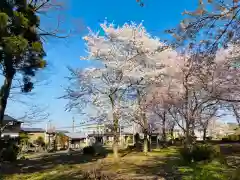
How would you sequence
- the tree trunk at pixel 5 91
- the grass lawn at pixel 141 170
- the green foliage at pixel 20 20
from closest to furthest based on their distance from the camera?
the grass lawn at pixel 141 170 < the green foliage at pixel 20 20 < the tree trunk at pixel 5 91

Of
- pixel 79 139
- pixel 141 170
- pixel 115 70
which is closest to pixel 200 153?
pixel 141 170

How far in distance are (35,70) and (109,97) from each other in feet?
26.6

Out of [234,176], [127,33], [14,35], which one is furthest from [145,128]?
[234,176]

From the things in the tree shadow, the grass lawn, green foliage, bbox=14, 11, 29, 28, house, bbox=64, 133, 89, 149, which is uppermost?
green foliage, bbox=14, 11, 29, 28

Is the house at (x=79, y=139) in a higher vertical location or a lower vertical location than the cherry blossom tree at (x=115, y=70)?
lower

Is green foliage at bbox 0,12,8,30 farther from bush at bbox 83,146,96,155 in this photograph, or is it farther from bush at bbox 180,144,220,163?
bush at bbox 83,146,96,155

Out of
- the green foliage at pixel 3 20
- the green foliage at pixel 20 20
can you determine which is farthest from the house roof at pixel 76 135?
the green foliage at pixel 3 20

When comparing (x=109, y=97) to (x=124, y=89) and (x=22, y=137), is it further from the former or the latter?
(x=22, y=137)

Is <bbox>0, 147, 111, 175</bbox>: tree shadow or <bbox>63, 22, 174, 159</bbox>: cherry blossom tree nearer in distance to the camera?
<bbox>0, 147, 111, 175</bbox>: tree shadow

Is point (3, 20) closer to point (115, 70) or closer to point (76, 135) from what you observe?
point (115, 70)

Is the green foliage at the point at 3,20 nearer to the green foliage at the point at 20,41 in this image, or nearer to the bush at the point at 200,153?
the green foliage at the point at 20,41

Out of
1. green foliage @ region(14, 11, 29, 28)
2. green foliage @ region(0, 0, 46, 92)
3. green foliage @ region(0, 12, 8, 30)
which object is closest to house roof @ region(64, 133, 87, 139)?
green foliage @ region(0, 0, 46, 92)

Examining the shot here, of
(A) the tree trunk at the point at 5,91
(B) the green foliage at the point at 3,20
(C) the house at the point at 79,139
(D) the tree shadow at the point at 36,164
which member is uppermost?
(B) the green foliage at the point at 3,20

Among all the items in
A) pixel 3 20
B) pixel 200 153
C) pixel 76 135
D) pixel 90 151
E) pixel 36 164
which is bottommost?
pixel 36 164
